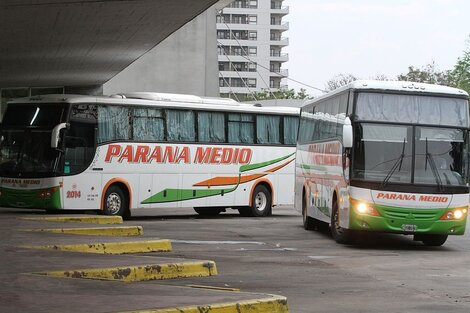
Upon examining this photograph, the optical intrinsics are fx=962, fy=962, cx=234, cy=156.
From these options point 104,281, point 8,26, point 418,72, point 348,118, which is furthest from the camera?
point 418,72

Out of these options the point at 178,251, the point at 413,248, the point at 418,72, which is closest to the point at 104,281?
the point at 178,251

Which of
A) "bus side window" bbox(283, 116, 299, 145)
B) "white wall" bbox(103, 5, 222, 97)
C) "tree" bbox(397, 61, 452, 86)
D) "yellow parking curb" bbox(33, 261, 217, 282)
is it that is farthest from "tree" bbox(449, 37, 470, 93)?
"yellow parking curb" bbox(33, 261, 217, 282)

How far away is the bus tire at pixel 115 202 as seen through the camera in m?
26.6

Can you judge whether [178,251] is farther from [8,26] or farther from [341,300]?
[8,26]

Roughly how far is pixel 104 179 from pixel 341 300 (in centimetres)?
1574

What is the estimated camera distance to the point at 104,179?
26.6 metres

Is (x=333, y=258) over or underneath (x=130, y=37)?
underneath

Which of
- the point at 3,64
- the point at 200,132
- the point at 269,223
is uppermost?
the point at 3,64

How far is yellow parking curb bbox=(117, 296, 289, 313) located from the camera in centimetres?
855

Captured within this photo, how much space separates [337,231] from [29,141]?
377 inches

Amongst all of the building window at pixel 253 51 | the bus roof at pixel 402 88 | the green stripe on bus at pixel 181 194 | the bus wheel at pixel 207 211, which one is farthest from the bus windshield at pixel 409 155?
the building window at pixel 253 51

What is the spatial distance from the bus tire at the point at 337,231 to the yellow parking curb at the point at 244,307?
11.2 m

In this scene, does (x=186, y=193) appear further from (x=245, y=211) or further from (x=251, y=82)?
(x=251, y=82)

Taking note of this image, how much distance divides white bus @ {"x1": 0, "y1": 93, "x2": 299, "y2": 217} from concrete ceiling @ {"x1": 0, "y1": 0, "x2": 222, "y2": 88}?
1957 millimetres
